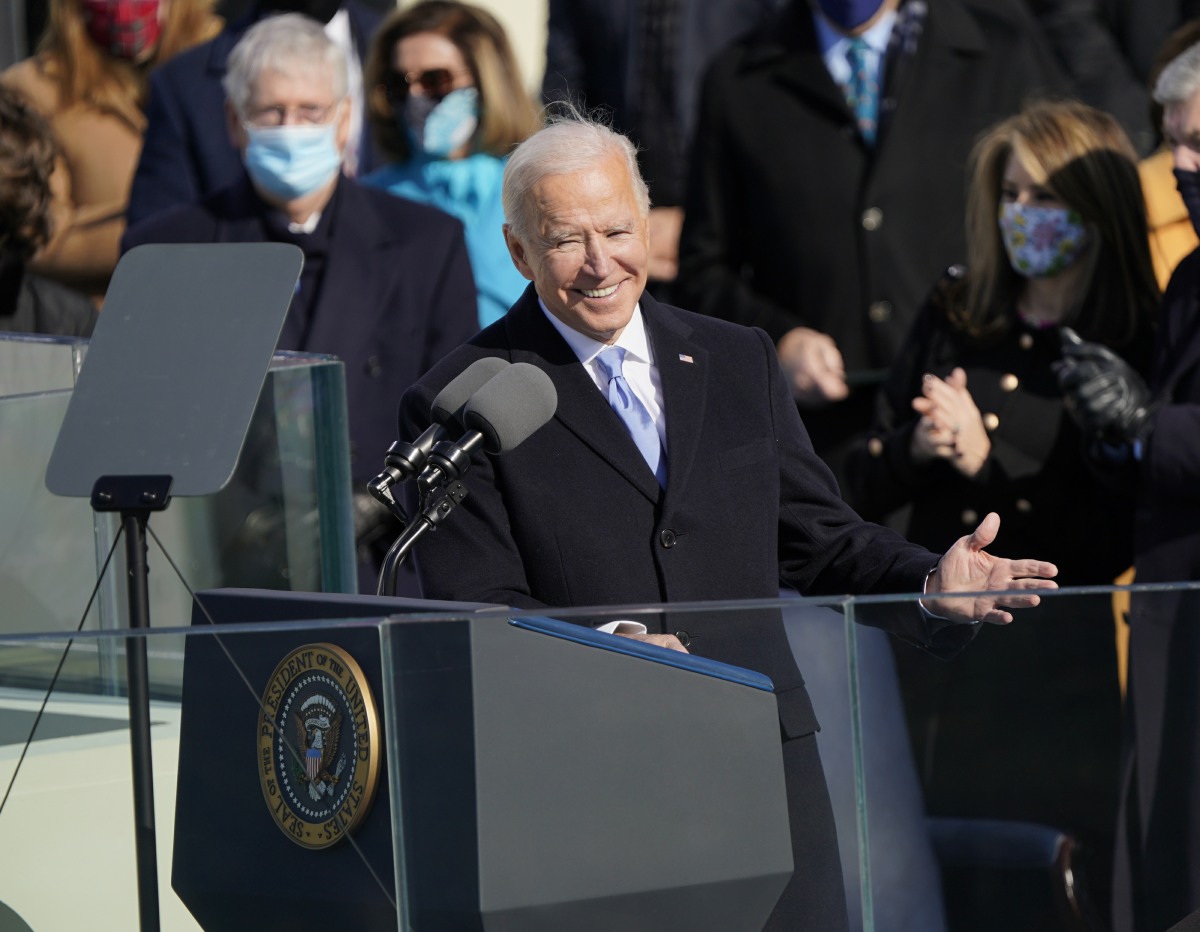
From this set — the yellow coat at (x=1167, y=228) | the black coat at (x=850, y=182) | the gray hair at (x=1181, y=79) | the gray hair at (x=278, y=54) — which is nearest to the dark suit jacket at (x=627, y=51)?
the black coat at (x=850, y=182)

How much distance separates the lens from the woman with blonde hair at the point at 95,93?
6.22 m

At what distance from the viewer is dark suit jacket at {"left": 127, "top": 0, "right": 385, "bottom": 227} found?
5.85 metres

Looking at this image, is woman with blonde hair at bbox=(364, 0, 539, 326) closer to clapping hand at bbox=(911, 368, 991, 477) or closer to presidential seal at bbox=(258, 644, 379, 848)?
clapping hand at bbox=(911, 368, 991, 477)

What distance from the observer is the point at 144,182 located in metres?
5.83

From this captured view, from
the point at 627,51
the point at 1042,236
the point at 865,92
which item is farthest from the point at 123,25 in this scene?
the point at 1042,236

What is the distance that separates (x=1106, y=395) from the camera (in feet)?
14.5

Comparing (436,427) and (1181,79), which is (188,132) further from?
(436,427)

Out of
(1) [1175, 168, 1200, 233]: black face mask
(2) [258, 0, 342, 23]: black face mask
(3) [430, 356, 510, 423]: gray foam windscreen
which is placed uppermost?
(2) [258, 0, 342, 23]: black face mask

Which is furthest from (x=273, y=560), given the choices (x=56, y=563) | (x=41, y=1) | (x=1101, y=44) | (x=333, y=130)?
(x=41, y=1)

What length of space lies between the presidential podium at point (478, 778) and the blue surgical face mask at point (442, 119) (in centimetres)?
320

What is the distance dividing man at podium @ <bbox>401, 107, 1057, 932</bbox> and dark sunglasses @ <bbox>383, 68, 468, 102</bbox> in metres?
2.50

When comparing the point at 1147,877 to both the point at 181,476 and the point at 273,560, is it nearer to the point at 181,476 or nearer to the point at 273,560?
the point at 181,476

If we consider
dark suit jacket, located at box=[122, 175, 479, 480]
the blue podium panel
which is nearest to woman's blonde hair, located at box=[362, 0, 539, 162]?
dark suit jacket, located at box=[122, 175, 479, 480]

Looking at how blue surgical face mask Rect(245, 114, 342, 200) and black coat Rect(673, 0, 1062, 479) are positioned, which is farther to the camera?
black coat Rect(673, 0, 1062, 479)
